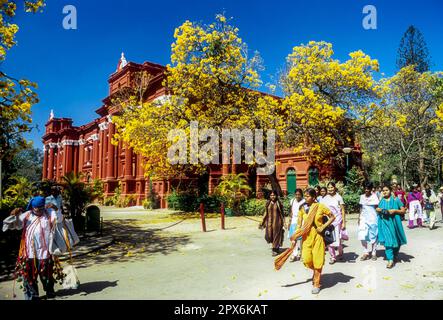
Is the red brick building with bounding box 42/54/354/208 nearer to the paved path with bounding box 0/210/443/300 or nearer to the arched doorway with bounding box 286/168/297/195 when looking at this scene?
the arched doorway with bounding box 286/168/297/195

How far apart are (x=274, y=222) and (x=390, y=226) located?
271 cm

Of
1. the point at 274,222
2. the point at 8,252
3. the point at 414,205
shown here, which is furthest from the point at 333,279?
the point at 414,205

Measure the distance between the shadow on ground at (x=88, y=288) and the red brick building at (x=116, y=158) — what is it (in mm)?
11675

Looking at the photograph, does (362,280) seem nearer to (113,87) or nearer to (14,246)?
(14,246)

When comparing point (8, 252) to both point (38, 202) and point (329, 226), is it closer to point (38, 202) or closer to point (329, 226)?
point (38, 202)

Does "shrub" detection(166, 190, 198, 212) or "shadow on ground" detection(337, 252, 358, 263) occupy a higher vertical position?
"shrub" detection(166, 190, 198, 212)

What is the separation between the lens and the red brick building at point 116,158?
29.2m

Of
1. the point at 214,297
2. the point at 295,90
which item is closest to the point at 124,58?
the point at 295,90

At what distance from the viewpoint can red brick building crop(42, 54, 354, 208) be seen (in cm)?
2916

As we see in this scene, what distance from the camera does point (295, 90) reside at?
Answer: 22984 mm

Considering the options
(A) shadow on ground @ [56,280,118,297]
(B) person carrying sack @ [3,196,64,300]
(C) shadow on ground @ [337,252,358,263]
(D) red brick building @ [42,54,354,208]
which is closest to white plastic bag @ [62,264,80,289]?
(A) shadow on ground @ [56,280,118,297]

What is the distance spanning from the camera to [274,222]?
338 inches
